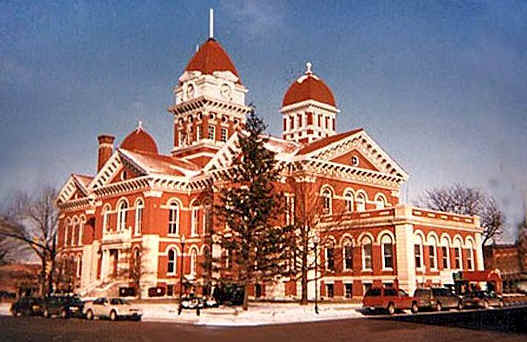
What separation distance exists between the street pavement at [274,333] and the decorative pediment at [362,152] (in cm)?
2325

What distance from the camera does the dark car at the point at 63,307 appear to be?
112ft

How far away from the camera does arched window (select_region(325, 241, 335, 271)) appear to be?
44781 millimetres

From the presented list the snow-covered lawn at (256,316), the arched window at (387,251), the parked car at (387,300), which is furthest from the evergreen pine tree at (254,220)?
the arched window at (387,251)

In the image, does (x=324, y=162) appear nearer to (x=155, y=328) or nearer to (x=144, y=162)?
(x=144, y=162)

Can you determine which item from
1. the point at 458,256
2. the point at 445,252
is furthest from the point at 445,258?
the point at 458,256

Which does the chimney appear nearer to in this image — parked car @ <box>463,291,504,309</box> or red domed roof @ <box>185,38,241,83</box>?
red domed roof @ <box>185,38,241,83</box>

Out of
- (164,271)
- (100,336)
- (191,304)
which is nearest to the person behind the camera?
(100,336)

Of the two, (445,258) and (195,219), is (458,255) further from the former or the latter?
(195,219)

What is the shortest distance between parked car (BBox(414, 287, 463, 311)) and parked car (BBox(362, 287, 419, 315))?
97 cm

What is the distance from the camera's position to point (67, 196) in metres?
67.4

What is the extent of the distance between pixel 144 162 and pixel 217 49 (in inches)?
809

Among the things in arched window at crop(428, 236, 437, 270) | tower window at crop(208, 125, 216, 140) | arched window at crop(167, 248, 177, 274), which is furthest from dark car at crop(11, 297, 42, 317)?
tower window at crop(208, 125, 216, 140)

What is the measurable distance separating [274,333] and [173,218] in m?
32.0

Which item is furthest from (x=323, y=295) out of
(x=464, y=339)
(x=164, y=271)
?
(x=464, y=339)
